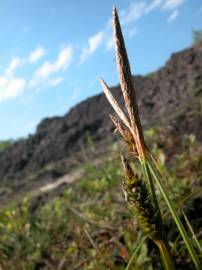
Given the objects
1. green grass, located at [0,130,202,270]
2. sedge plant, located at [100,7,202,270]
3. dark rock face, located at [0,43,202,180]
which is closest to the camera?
sedge plant, located at [100,7,202,270]

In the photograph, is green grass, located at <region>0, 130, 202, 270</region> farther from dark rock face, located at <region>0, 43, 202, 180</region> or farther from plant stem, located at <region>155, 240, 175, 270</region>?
dark rock face, located at <region>0, 43, 202, 180</region>

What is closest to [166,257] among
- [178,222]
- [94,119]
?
[178,222]

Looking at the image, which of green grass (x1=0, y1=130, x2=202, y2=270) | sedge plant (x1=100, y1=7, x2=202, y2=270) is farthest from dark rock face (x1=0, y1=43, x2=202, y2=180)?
sedge plant (x1=100, y1=7, x2=202, y2=270)

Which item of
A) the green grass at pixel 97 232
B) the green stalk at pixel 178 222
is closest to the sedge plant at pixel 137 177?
the green stalk at pixel 178 222

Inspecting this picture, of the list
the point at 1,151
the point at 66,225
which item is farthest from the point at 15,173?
the point at 66,225

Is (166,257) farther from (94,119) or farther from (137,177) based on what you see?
(94,119)

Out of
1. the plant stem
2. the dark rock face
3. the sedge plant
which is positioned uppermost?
the dark rock face

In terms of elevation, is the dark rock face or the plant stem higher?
the dark rock face

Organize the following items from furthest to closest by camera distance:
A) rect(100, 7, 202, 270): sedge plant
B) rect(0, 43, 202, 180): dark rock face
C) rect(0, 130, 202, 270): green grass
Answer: rect(0, 43, 202, 180): dark rock face, rect(0, 130, 202, 270): green grass, rect(100, 7, 202, 270): sedge plant

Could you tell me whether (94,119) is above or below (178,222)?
above
